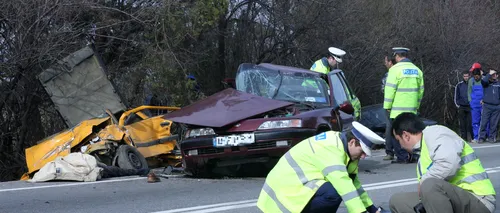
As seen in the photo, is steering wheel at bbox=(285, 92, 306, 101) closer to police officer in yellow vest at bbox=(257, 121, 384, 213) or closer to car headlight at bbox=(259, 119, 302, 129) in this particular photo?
car headlight at bbox=(259, 119, 302, 129)

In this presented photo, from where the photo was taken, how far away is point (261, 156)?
962 cm

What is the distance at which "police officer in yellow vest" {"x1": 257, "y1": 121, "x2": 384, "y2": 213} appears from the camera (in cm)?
510

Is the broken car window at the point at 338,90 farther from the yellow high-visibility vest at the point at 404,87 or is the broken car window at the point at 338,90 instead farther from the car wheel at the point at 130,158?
the car wheel at the point at 130,158

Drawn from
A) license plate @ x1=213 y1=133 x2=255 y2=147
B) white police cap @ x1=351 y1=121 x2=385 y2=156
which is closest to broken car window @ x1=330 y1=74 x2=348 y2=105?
license plate @ x1=213 y1=133 x2=255 y2=147

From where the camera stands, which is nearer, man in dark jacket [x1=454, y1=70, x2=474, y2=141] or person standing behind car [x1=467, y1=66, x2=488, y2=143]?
person standing behind car [x1=467, y1=66, x2=488, y2=143]

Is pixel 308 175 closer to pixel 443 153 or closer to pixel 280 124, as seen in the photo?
pixel 443 153

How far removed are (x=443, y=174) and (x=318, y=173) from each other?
0.94m

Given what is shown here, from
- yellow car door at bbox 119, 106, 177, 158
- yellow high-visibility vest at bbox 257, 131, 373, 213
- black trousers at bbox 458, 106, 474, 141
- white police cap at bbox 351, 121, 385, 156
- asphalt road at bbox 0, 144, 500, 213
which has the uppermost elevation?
white police cap at bbox 351, 121, 385, 156

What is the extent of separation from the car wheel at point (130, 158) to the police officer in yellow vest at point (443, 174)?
6096mm

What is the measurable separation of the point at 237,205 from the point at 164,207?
0.79 metres

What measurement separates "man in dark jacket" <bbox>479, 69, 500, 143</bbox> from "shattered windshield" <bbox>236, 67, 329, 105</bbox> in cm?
754

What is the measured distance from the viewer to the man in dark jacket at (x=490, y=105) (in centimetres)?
1719

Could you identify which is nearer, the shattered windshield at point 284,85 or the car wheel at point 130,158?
the shattered windshield at point 284,85

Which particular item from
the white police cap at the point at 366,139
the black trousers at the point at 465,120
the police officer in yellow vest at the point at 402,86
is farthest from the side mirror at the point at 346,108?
the black trousers at the point at 465,120
